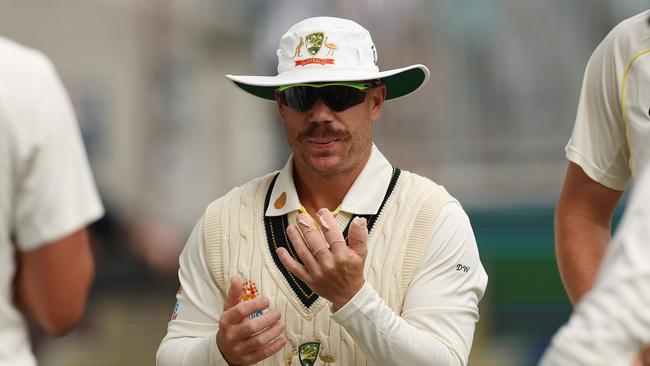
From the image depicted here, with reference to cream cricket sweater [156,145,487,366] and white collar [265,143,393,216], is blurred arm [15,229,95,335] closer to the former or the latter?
cream cricket sweater [156,145,487,366]

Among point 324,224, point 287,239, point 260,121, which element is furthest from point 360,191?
point 260,121

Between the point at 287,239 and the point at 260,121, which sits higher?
the point at 287,239

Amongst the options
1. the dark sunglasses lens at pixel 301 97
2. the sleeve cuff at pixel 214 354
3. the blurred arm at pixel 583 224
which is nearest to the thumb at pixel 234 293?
the sleeve cuff at pixel 214 354

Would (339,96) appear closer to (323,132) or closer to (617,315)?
(323,132)

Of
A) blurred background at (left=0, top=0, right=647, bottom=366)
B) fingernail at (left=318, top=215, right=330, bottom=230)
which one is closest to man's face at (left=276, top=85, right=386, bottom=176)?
fingernail at (left=318, top=215, right=330, bottom=230)

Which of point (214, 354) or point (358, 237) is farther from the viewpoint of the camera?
point (214, 354)

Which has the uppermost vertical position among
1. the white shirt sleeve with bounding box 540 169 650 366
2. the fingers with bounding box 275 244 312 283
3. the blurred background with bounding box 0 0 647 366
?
the white shirt sleeve with bounding box 540 169 650 366

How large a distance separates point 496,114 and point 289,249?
730 cm

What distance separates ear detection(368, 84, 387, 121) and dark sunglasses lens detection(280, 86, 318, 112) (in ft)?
0.57

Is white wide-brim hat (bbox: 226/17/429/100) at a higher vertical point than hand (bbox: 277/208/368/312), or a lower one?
higher

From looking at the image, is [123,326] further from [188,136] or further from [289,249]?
[289,249]

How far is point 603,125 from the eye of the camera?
13.3ft

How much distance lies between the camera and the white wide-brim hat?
406cm

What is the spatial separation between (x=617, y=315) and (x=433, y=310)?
5.86ft
